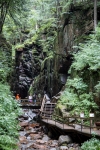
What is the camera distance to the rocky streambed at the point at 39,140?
10977 mm

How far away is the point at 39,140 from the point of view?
498 inches

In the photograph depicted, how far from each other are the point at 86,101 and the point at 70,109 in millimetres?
1473

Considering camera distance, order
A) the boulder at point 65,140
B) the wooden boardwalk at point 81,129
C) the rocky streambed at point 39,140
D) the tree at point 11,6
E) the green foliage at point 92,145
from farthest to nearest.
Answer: the tree at point 11,6 → the boulder at point 65,140 → the rocky streambed at point 39,140 → the wooden boardwalk at point 81,129 → the green foliage at point 92,145

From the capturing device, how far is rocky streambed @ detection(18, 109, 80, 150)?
11.0 m

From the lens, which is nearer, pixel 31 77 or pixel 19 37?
pixel 31 77

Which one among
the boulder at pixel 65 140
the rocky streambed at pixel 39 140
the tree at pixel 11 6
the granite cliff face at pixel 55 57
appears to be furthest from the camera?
the granite cliff face at pixel 55 57

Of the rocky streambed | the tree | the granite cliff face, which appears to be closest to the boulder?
the rocky streambed

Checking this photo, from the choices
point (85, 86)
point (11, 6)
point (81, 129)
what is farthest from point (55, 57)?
point (81, 129)

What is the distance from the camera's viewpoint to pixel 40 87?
1019 inches

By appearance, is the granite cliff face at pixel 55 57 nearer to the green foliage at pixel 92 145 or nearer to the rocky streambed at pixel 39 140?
the rocky streambed at pixel 39 140

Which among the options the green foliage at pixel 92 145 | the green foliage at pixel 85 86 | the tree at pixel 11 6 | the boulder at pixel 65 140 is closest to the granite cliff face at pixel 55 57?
the green foliage at pixel 85 86

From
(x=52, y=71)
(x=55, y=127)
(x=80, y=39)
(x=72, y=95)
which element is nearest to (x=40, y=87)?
(x=52, y=71)

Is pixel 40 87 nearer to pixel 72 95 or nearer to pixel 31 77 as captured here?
pixel 31 77

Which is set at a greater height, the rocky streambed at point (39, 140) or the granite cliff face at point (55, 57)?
the granite cliff face at point (55, 57)
